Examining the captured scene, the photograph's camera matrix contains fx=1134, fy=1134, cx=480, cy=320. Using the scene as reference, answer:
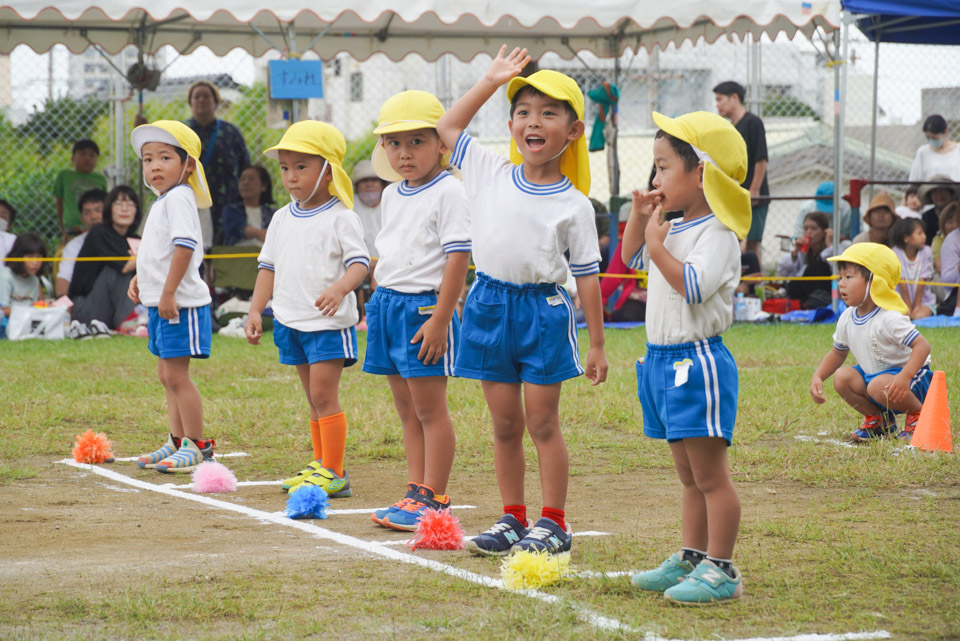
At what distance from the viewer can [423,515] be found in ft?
14.5

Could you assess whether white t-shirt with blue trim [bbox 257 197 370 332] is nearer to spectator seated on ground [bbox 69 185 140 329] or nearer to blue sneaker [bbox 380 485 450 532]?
blue sneaker [bbox 380 485 450 532]

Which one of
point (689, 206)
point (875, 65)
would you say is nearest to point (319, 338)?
point (689, 206)

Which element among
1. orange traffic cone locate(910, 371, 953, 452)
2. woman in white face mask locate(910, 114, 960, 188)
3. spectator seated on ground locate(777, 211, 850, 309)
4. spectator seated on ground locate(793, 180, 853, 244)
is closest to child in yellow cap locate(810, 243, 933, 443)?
orange traffic cone locate(910, 371, 953, 452)

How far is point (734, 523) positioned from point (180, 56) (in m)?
12.5

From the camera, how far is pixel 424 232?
4.75m

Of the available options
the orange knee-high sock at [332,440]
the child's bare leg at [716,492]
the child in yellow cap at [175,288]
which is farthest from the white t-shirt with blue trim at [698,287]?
the child in yellow cap at [175,288]

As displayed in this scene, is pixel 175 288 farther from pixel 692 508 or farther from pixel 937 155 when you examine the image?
pixel 937 155

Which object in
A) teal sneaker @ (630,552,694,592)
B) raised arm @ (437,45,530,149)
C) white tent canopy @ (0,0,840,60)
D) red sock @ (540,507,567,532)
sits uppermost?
white tent canopy @ (0,0,840,60)

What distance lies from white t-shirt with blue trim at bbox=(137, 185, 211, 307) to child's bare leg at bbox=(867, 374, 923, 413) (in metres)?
3.79

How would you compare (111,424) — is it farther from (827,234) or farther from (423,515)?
(827,234)

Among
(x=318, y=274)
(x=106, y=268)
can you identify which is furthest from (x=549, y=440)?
(x=106, y=268)

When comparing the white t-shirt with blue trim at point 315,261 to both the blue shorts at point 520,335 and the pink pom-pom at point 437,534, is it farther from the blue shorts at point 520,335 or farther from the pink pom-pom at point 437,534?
the pink pom-pom at point 437,534

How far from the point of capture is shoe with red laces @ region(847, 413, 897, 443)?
6.45 meters

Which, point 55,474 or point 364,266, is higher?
point 364,266
